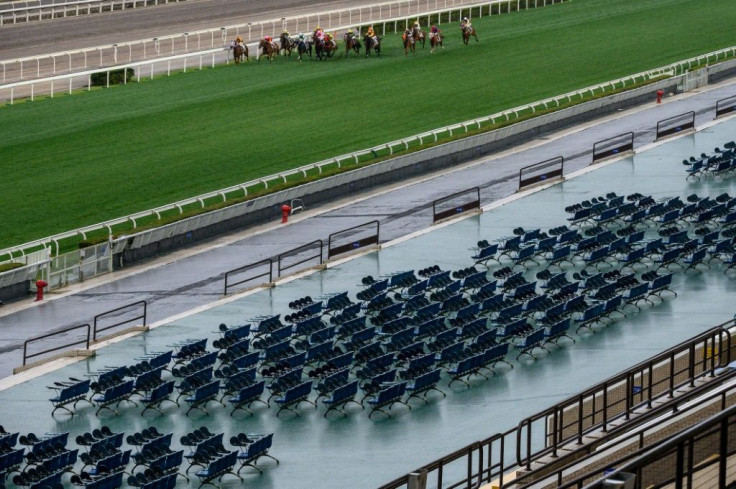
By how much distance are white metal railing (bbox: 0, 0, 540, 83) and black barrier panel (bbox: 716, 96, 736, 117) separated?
19468 mm

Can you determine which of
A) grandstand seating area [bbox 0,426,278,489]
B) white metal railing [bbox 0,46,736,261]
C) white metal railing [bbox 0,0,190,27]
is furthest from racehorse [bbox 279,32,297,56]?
grandstand seating area [bbox 0,426,278,489]

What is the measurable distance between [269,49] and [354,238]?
2550 centimetres

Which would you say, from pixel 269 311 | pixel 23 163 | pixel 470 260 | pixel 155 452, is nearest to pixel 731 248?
pixel 470 260

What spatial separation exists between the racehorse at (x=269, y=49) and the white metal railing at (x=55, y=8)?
13.4 meters

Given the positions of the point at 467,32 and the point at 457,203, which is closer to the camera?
the point at 457,203

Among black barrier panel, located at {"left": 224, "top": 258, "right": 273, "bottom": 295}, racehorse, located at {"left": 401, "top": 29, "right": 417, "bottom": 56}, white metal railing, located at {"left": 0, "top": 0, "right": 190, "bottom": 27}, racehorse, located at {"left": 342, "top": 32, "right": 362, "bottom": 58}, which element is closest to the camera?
black barrier panel, located at {"left": 224, "top": 258, "right": 273, "bottom": 295}

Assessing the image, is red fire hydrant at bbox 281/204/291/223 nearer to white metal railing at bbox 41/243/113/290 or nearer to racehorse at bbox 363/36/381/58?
white metal railing at bbox 41/243/113/290

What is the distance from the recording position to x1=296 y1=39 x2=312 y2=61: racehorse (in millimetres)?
63250

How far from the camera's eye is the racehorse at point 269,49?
62.6 meters

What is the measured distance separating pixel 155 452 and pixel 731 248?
1672cm

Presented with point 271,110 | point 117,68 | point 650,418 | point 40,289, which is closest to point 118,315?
point 40,289

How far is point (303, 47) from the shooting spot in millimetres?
63438

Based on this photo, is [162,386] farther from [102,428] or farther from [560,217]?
[560,217]

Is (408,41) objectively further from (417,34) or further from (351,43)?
(351,43)
